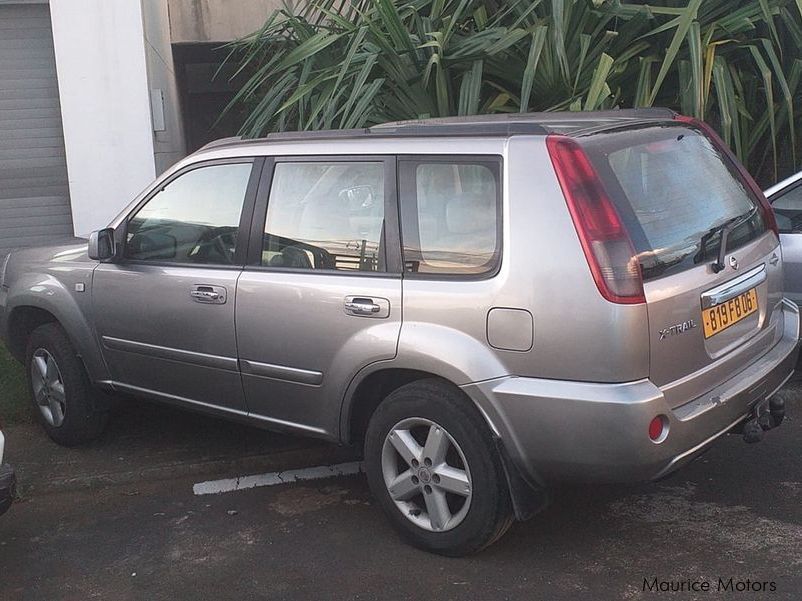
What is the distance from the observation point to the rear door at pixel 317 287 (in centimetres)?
372

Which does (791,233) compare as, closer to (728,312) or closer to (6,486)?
(728,312)

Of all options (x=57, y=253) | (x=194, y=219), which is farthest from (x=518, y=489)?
(x=57, y=253)

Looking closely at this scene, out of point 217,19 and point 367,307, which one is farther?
point 217,19

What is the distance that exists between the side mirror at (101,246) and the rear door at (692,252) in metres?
2.46

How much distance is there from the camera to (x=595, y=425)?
3.19m

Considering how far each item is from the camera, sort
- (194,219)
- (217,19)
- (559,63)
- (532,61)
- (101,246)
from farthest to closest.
A: (217,19)
(559,63)
(532,61)
(101,246)
(194,219)

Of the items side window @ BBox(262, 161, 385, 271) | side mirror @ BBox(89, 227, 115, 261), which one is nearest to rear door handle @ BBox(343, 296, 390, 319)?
side window @ BBox(262, 161, 385, 271)

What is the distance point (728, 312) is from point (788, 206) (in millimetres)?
2336

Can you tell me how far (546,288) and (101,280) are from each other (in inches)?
98.3

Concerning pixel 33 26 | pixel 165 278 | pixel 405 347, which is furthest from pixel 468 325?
pixel 33 26

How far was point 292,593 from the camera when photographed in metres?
3.54

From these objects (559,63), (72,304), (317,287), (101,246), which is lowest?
(72,304)

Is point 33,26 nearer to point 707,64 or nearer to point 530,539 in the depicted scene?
point 707,64

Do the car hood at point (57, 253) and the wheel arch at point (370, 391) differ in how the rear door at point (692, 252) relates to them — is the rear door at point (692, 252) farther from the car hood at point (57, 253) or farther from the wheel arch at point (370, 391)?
the car hood at point (57, 253)
